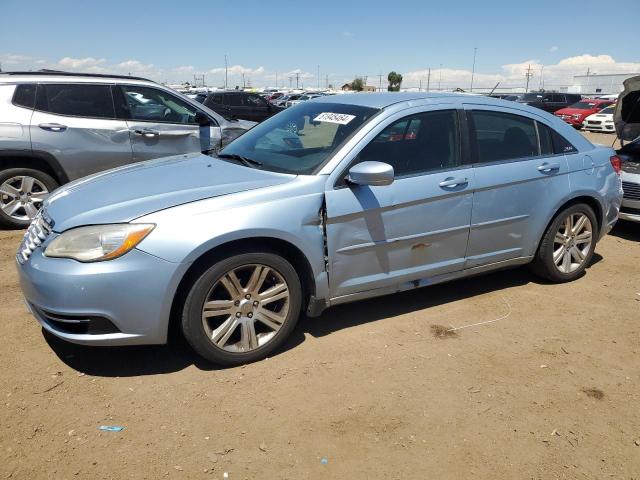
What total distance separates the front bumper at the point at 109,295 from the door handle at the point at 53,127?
364 centimetres

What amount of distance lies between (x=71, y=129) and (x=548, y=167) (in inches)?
203

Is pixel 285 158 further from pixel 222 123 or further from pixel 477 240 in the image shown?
pixel 222 123

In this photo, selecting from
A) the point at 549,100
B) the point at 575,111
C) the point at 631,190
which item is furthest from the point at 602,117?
the point at 631,190

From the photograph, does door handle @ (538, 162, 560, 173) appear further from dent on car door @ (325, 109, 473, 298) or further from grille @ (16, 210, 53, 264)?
grille @ (16, 210, 53, 264)

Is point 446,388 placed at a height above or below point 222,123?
below

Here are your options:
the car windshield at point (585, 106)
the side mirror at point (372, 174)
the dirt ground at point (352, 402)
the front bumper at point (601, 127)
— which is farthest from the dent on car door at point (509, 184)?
the car windshield at point (585, 106)

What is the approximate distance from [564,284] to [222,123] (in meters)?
4.65

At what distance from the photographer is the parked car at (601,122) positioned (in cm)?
2336

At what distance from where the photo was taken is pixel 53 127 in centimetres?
604

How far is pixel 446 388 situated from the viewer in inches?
122

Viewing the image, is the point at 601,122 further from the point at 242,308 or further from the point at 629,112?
the point at 242,308

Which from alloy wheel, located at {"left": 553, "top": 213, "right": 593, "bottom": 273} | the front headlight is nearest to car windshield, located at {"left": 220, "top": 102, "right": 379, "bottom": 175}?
the front headlight

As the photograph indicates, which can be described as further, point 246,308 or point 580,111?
point 580,111

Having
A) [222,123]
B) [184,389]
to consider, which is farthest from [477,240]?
[222,123]
